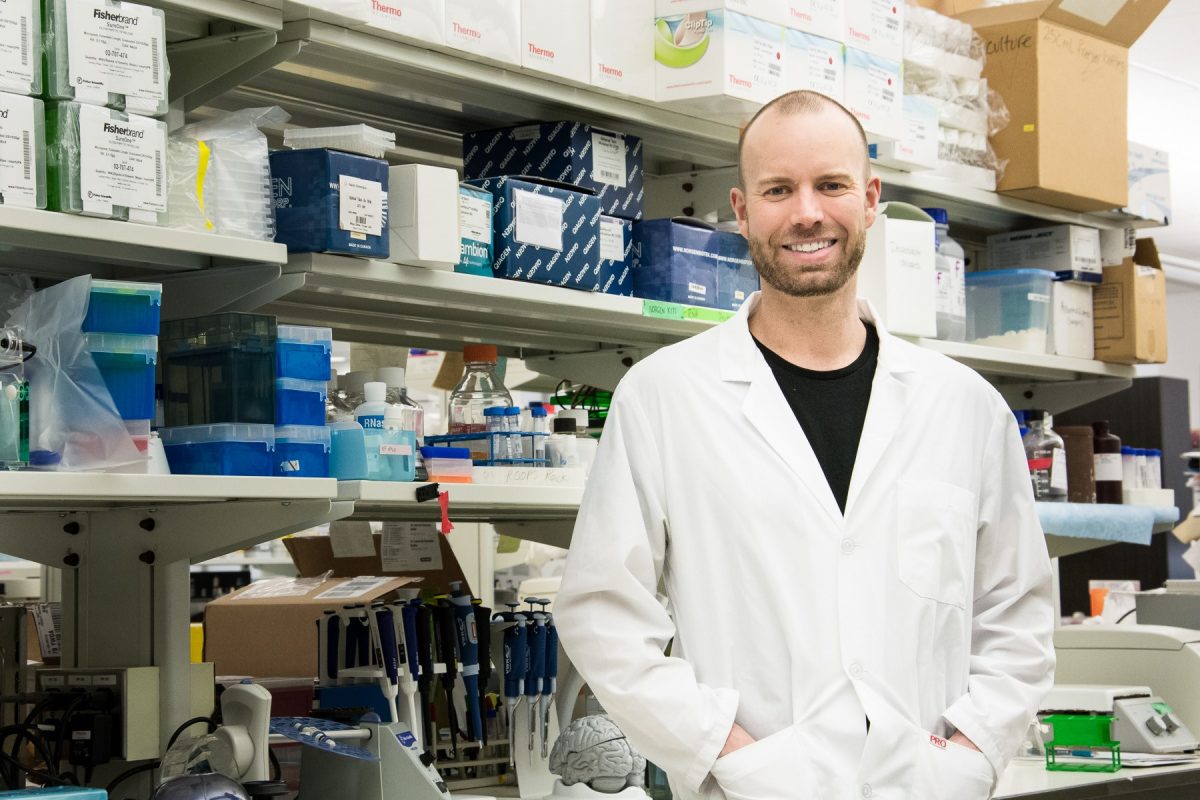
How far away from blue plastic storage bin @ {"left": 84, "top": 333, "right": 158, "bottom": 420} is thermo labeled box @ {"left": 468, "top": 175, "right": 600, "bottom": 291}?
2.32ft

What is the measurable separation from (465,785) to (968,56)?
2.07 metres

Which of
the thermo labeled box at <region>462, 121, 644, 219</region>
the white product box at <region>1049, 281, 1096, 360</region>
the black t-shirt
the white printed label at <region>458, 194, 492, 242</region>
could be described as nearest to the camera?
the black t-shirt

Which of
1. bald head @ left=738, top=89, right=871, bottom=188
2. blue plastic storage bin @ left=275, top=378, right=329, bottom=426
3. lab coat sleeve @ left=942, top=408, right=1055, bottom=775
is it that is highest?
bald head @ left=738, top=89, right=871, bottom=188

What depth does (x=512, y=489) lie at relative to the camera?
7.70ft

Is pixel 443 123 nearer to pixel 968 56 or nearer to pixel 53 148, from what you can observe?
pixel 53 148

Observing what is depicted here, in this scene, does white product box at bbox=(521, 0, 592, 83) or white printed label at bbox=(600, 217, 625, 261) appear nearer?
white product box at bbox=(521, 0, 592, 83)

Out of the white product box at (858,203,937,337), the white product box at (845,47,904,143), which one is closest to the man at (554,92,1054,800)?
the white product box at (845,47,904,143)

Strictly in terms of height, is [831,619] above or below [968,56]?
below

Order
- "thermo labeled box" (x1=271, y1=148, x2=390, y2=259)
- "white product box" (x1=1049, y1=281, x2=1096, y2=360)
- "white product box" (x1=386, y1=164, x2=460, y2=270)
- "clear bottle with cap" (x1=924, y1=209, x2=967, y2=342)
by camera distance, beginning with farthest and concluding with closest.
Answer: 1. "white product box" (x1=1049, y1=281, x2=1096, y2=360)
2. "clear bottle with cap" (x1=924, y1=209, x2=967, y2=342)
3. "white product box" (x1=386, y1=164, x2=460, y2=270)
4. "thermo labeled box" (x1=271, y1=148, x2=390, y2=259)

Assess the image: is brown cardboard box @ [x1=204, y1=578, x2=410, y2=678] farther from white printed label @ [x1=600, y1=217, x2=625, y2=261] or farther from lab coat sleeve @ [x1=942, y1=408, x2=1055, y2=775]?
lab coat sleeve @ [x1=942, y1=408, x2=1055, y2=775]

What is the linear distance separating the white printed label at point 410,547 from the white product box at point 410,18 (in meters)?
1.21

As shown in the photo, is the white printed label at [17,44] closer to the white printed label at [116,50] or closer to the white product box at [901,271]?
the white printed label at [116,50]

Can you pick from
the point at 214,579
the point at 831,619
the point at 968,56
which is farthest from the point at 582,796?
the point at 214,579

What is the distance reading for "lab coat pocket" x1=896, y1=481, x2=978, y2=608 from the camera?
6.22 ft
